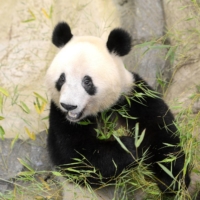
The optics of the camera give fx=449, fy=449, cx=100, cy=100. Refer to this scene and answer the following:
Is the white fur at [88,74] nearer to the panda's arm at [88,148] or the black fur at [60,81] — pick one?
the black fur at [60,81]

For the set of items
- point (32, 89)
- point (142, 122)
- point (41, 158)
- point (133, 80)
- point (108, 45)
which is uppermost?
point (108, 45)

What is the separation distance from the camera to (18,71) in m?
4.41

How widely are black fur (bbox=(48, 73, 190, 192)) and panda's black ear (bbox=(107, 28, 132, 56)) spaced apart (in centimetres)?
27

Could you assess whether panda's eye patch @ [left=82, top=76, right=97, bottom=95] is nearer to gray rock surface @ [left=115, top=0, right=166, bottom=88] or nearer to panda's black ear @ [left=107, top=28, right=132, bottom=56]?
panda's black ear @ [left=107, top=28, right=132, bottom=56]

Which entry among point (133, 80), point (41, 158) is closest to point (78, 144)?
point (133, 80)

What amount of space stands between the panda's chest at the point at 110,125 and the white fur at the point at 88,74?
122 millimetres

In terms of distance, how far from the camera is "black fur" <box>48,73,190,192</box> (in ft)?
9.65

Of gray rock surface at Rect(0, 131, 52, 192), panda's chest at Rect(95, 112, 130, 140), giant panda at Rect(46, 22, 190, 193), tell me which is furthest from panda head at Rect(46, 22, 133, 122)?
gray rock surface at Rect(0, 131, 52, 192)

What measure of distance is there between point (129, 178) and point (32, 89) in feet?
5.34

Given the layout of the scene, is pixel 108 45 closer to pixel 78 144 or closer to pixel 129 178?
pixel 78 144

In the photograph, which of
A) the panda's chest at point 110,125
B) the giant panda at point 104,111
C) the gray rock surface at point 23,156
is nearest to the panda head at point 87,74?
the giant panda at point 104,111

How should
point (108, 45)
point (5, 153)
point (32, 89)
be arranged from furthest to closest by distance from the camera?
point (32, 89), point (5, 153), point (108, 45)

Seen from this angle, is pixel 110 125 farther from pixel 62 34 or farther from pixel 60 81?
pixel 62 34

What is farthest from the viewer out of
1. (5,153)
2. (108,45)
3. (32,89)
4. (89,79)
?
(32,89)
